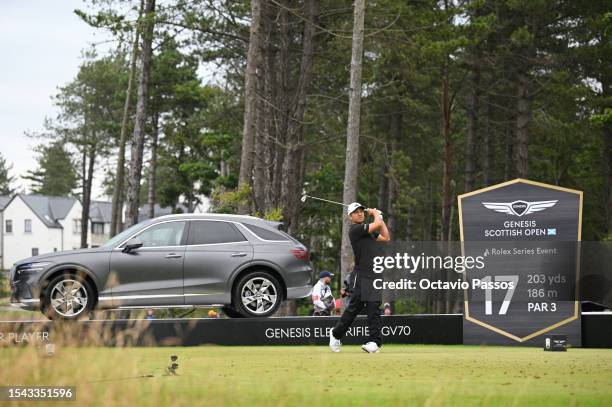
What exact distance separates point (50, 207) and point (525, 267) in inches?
3952

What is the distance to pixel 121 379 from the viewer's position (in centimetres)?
948

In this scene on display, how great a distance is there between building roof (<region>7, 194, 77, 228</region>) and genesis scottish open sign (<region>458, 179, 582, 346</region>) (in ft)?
324

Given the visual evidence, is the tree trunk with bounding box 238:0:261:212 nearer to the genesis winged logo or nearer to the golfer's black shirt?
the genesis winged logo

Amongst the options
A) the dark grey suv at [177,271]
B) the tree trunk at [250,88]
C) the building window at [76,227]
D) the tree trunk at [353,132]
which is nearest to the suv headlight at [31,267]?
the dark grey suv at [177,271]

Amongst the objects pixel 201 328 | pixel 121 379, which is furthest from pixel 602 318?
pixel 121 379

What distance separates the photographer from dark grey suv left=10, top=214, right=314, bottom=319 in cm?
1566

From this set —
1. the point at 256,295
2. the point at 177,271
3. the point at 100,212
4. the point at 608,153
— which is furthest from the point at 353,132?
the point at 100,212

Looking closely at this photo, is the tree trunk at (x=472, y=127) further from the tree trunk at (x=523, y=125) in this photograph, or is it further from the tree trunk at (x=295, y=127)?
the tree trunk at (x=295, y=127)

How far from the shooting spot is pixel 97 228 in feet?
399

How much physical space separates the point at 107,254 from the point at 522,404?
8.34m

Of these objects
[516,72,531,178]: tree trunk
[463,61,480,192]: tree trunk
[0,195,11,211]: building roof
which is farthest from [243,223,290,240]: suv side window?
[0,195,11,211]: building roof

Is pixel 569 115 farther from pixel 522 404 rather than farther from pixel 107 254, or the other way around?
pixel 522 404

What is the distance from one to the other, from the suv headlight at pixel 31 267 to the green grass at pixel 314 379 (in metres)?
3.38

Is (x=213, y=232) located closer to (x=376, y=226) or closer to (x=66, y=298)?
(x=66, y=298)
